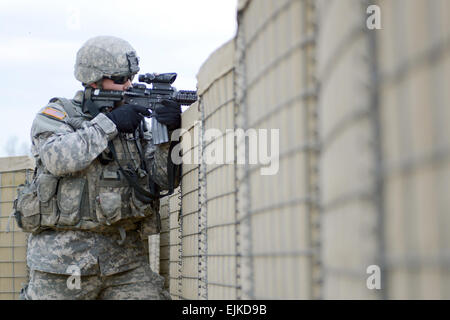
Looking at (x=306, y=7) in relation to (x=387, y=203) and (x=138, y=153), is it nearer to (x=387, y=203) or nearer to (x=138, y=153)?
(x=387, y=203)

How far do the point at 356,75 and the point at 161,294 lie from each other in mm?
3581

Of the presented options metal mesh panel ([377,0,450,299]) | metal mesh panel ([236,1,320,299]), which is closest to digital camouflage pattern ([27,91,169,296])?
metal mesh panel ([236,1,320,299])

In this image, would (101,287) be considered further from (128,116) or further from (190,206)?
(128,116)

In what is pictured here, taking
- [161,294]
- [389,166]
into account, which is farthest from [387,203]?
[161,294]

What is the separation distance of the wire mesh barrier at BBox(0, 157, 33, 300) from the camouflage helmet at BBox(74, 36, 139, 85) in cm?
152

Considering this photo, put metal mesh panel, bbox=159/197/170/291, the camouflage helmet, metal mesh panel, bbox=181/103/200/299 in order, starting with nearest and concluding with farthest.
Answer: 1. metal mesh panel, bbox=181/103/200/299
2. the camouflage helmet
3. metal mesh panel, bbox=159/197/170/291

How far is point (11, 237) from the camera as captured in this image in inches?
239

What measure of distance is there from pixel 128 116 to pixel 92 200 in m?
0.58

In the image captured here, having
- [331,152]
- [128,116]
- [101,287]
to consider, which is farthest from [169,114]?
[331,152]

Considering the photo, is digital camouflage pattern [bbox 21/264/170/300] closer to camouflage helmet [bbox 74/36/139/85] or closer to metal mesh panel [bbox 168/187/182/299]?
metal mesh panel [bbox 168/187/182/299]

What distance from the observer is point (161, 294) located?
4.80 m

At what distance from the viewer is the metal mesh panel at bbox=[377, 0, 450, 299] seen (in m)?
1.16

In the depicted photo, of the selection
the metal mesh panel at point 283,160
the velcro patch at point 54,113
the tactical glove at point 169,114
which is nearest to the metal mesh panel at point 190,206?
the tactical glove at point 169,114

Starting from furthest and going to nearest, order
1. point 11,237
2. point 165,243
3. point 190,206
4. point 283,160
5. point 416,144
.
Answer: point 11,237 → point 165,243 → point 190,206 → point 283,160 → point 416,144
